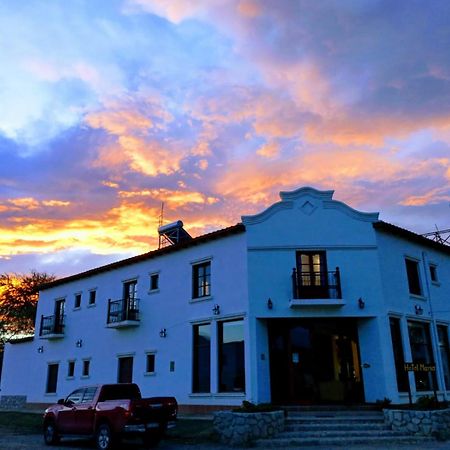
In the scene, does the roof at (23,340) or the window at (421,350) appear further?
the roof at (23,340)

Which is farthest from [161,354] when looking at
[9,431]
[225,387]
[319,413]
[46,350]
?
[46,350]

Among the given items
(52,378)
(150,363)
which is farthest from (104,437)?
(52,378)

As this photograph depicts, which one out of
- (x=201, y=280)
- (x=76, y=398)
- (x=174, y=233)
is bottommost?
(x=76, y=398)

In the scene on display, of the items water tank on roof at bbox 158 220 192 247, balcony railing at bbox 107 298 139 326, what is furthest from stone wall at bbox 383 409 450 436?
water tank on roof at bbox 158 220 192 247

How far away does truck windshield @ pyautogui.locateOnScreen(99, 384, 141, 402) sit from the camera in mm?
13125

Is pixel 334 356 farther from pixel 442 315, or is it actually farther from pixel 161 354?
pixel 161 354

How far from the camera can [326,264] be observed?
18.2m

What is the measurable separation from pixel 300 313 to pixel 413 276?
5923 mm

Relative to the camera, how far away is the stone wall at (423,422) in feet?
43.7

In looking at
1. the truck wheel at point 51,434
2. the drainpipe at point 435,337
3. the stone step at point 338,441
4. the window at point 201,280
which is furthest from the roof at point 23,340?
the drainpipe at point 435,337

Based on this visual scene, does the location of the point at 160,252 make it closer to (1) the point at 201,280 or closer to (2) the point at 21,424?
(1) the point at 201,280

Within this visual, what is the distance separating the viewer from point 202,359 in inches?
758

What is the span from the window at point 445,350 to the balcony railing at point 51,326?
19.4m

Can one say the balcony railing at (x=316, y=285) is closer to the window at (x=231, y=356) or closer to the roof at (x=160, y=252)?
the window at (x=231, y=356)
